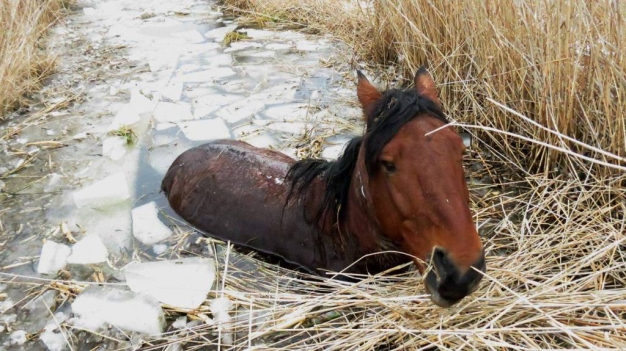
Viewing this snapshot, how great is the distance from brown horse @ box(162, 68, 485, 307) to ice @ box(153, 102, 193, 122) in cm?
134

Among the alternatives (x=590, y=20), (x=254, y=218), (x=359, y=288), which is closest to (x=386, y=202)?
(x=359, y=288)

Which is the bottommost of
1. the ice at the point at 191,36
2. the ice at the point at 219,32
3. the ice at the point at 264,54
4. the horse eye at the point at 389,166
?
the ice at the point at 264,54

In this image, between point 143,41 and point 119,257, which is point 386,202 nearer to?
point 119,257

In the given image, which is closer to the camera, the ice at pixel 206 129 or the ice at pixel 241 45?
the ice at pixel 206 129

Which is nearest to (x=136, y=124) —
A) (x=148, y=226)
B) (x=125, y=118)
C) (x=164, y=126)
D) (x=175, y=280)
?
(x=125, y=118)

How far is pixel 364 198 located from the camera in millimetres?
2426

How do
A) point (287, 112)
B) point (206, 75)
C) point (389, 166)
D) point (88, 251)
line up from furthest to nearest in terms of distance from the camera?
point (206, 75)
point (287, 112)
point (88, 251)
point (389, 166)

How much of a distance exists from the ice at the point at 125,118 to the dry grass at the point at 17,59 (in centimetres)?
112

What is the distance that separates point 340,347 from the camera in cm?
206

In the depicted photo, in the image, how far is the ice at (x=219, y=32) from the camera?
25.3 ft

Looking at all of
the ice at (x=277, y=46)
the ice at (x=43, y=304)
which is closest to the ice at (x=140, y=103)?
the ice at (x=277, y=46)

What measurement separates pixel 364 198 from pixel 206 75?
4325 mm

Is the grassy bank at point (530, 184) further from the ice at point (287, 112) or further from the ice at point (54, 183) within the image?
the ice at point (54, 183)

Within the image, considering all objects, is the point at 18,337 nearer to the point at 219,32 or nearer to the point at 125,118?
the point at 125,118
